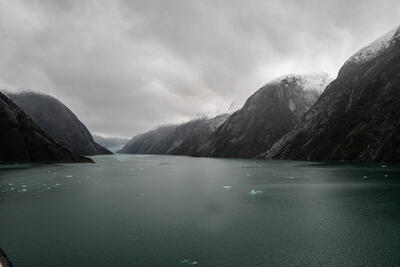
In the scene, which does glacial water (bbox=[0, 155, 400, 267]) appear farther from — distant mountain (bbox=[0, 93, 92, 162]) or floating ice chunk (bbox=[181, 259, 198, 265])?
distant mountain (bbox=[0, 93, 92, 162])

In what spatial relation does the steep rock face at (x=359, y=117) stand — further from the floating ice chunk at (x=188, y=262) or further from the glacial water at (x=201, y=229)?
the floating ice chunk at (x=188, y=262)

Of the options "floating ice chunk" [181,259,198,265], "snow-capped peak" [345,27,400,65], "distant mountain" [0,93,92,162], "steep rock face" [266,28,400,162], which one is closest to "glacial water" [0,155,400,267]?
"floating ice chunk" [181,259,198,265]

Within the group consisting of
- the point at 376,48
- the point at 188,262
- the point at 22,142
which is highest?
the point at 376,48

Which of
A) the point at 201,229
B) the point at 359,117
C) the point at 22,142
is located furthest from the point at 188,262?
the point at 22,142

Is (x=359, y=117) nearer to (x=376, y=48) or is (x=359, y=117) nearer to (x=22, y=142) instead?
(x=376, y=48)

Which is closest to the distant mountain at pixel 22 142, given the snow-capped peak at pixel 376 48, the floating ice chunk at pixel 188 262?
the floating ice chunk at pixel 188 262

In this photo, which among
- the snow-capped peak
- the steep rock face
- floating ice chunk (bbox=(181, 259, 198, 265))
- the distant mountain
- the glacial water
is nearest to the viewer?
floating ice chunk (bbox=(181, 259, 198, 265))

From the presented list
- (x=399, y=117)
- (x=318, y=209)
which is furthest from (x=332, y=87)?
(x=318, y=209)
